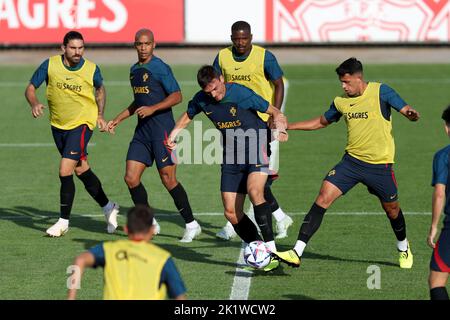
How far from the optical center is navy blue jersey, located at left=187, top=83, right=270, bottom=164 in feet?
43.9

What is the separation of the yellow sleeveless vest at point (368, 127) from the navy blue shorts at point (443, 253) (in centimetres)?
330

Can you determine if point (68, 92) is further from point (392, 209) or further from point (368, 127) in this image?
point (392, 209)

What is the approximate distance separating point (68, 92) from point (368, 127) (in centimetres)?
439

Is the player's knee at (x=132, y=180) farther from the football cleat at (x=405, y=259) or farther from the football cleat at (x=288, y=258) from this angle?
the football cleat at (x=405, y=259)

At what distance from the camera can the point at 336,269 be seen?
1352cm

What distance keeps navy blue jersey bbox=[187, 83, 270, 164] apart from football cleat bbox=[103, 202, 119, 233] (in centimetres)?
272

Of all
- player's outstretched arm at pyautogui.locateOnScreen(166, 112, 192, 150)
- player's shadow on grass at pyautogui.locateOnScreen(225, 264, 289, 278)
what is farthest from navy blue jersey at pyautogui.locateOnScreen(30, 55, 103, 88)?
player's shadow on grass at pyautogui.locateOnScreen(225, 264, 289, 278)

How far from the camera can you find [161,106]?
15.0 meters

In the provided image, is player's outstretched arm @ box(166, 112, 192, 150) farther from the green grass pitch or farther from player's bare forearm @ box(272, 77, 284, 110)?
player's bare forearm @ box(272, 77, 284, 110)

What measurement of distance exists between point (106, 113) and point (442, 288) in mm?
16278

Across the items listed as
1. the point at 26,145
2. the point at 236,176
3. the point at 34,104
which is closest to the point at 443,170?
the point at 236,176

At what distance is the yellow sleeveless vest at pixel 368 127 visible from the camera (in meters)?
13.4

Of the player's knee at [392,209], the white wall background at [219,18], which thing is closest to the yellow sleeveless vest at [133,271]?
the player's knee at [392,209]

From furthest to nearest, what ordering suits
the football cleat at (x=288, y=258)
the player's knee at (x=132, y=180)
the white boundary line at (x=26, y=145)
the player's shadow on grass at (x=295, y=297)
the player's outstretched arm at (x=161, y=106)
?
1. the white boundary line at (x=26, y=145)
2. the player's knee at (x=132, y=180)
3. the player's outstretched arm at (x=161, y=106)
4. the football cleat at (x=288, y=258)
5. the player's shadow on grass at (x=295, y=297)
